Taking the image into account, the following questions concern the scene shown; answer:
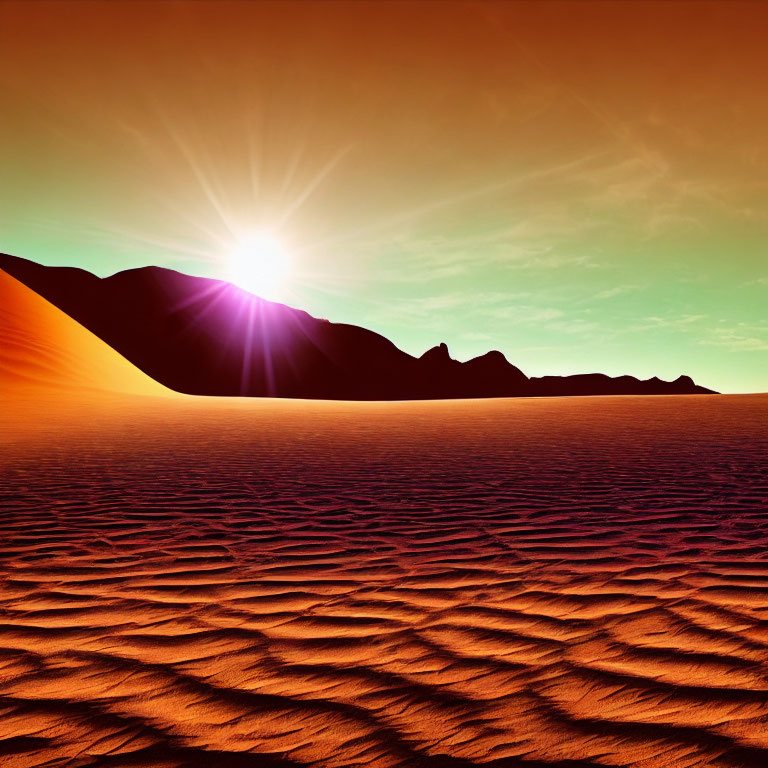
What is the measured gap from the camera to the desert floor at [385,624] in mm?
2068

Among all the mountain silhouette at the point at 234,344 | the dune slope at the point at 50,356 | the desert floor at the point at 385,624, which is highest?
the mountain silhouette at the point at 234,344

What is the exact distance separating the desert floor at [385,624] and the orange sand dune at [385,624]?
0.01 m

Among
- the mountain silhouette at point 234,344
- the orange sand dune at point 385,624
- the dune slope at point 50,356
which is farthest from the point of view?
the mountain silhouette at point 234,344

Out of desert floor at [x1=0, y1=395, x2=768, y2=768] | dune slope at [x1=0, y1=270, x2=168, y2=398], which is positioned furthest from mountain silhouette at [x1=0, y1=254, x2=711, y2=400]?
desert floor at [x1=0, y1=395, x2=768, y2=768]

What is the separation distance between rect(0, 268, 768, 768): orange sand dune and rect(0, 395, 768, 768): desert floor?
13 mm

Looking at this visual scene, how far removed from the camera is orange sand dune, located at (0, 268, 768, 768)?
207cm

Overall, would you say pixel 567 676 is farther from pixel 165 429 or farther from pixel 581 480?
pixel 165 429

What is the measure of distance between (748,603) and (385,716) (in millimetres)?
2215

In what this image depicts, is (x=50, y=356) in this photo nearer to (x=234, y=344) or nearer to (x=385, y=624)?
(x=385, y=624)

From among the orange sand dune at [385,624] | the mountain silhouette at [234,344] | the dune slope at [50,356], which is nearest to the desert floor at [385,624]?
the orange sand dune at [385,624]

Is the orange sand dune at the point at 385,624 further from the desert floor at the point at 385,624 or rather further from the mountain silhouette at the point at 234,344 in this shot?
the mountain silhouette at the point at 234,344

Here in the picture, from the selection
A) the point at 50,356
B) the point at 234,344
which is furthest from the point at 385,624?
the point at 234,344

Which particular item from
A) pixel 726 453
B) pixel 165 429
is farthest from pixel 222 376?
pixel 726 453

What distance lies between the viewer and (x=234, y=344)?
116 meters
